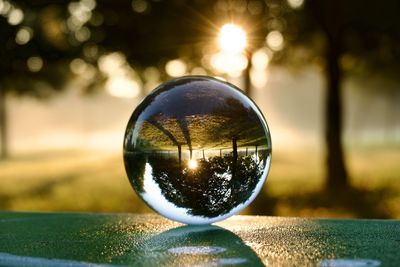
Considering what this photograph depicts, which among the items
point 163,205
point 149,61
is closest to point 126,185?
point 149,61

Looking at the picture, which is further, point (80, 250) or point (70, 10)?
point (70, 10)

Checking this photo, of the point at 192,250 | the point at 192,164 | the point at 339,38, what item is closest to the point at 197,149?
the point at 192,164

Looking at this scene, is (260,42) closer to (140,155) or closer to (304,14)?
(304,14)

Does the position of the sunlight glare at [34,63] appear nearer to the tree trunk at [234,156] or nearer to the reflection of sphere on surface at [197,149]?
the reflection of sphere on surface at [197,149]

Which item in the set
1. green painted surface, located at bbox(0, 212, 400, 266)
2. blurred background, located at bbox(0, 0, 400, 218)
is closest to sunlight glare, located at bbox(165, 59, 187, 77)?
blurred background, located at bbox(0, 0, 400, 218)

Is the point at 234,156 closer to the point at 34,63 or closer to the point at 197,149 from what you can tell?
the point at 197,149

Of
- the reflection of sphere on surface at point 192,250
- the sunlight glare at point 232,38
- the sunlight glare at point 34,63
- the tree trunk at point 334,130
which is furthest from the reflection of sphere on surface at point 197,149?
the tree trunk at point 334,130
